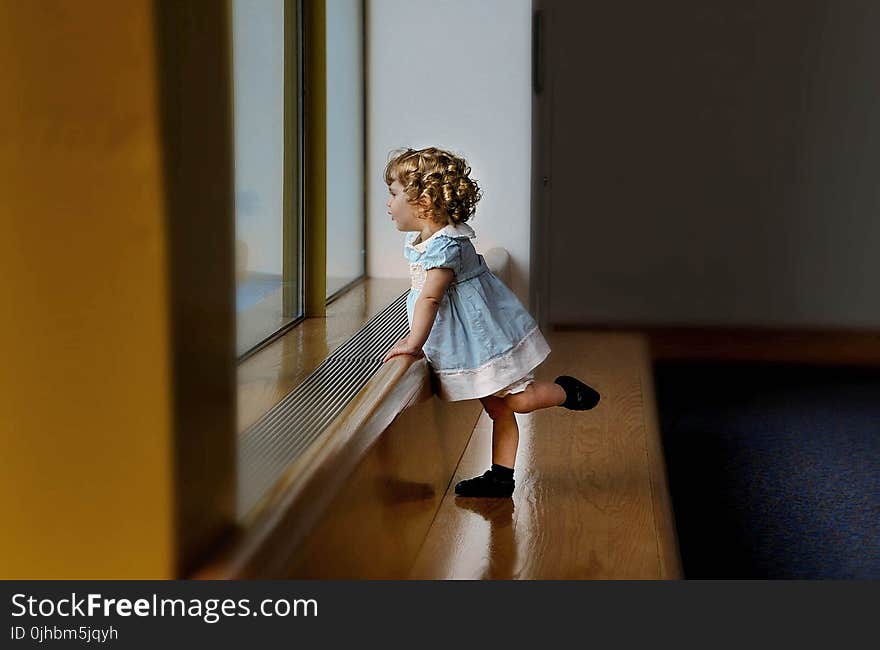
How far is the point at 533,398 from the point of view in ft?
8.84

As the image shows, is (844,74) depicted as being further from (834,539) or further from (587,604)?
(587,604)

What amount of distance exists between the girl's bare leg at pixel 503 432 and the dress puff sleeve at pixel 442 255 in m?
0.31

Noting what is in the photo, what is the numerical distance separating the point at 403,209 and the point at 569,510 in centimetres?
75

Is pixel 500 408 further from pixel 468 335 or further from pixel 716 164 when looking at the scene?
pixel 716 164

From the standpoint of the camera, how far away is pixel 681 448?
14.5 feet

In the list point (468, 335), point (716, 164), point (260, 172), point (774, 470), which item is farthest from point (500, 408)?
point (716, 164)

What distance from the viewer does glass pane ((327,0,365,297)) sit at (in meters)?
4.35

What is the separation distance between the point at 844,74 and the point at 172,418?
6280 mm

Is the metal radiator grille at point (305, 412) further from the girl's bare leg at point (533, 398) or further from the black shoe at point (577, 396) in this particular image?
the black shoe at point (577, 396)

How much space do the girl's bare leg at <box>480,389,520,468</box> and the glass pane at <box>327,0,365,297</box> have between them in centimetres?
176

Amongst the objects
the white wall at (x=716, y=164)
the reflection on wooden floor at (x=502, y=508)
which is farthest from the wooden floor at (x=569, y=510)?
the white wall at (x=716, y=164)

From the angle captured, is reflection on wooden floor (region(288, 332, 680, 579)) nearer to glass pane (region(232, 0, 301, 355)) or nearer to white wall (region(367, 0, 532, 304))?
glass pane (region(232, 0, 301, 355))

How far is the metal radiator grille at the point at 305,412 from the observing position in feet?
5.87

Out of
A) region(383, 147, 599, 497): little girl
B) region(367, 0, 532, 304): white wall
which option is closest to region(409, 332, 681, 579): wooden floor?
region(383, 147, 599, 497): little girl
